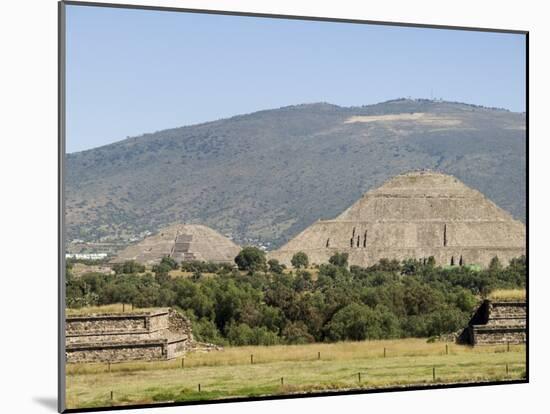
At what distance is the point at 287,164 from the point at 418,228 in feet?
5.06

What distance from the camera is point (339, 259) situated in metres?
13.7

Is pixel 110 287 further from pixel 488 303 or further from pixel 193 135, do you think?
pixel 488 303

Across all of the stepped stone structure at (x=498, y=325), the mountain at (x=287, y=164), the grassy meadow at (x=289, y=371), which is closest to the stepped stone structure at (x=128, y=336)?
the grassy meadow at (x=289, y=371)

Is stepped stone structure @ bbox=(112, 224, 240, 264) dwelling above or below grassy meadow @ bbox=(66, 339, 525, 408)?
above

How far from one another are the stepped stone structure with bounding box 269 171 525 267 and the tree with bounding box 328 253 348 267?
0.14 ft

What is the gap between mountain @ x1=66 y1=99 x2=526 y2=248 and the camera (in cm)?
1302

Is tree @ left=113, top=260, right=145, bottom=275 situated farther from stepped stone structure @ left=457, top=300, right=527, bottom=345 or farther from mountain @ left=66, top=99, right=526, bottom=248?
stepped stone structure @ left=457, top=300, right=527, bottom=345

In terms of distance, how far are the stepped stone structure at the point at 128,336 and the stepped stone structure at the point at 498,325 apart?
2.99 meters

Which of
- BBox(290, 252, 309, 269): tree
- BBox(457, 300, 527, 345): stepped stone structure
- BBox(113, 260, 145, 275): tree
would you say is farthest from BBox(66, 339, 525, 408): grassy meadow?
BBox(113, 260, 145, 275): tree

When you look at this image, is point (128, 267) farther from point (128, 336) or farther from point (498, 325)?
point (498, 325)

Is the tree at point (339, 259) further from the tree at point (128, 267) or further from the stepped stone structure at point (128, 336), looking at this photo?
the tree at point (128, 267)

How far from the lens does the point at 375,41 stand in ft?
43.8

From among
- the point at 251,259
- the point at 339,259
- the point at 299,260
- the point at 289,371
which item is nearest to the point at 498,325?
the point at 339,259

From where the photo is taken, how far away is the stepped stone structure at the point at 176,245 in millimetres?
13094
